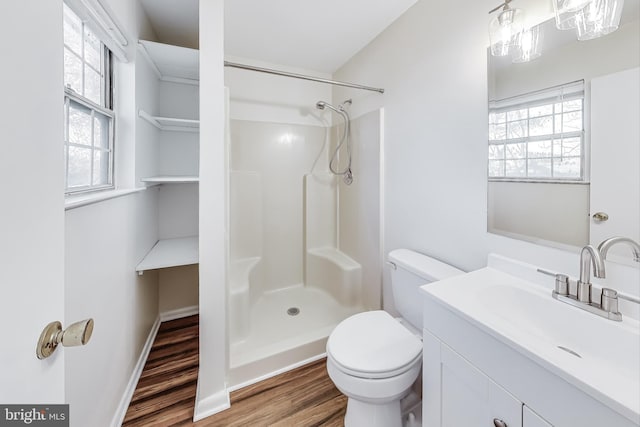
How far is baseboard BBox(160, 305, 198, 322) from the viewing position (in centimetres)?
237

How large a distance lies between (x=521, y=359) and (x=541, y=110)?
3.27 ft

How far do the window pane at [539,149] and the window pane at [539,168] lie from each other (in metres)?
0.02

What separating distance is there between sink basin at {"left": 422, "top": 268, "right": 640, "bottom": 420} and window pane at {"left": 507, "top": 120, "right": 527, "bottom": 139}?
2.06 ft

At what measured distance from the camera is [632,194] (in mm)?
854

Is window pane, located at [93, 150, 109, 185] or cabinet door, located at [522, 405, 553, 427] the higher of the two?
window pane, located at [93, 150, 109, 185]

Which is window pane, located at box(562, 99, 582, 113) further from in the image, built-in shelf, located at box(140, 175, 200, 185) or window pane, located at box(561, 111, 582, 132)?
built-in shelf, located at box(140, 175, 200, 185)

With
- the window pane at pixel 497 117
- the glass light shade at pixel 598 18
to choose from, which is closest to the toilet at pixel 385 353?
the window pane at pixel 497 117

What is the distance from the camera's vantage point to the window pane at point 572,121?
968 mm

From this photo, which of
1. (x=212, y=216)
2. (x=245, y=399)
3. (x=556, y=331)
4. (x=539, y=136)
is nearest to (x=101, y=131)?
(x=212, y=216)

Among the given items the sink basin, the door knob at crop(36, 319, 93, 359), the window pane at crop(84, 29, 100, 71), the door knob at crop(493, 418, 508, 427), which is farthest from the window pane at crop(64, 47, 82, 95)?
the door knob at crop(493, 418, 508, 427)

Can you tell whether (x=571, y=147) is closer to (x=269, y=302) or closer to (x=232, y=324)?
(x=232, y=324)

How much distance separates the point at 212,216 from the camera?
4.58ft

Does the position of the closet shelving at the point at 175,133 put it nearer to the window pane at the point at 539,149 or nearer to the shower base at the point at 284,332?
the shower base at the point at 284,332

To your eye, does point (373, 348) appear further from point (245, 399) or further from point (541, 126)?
point (541, 126)
